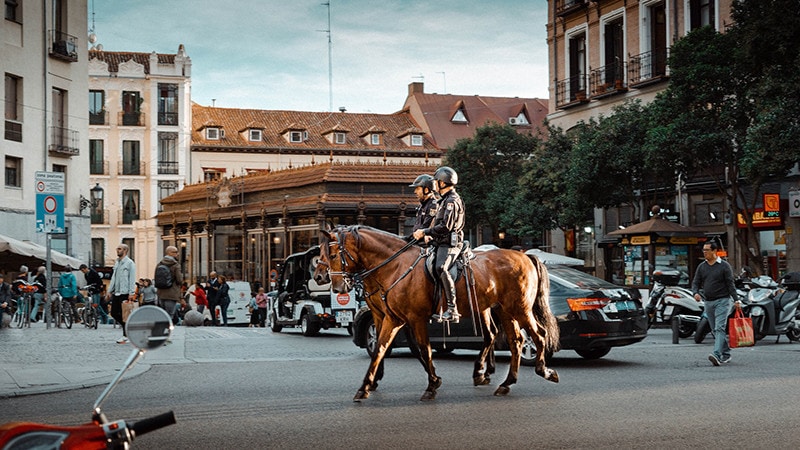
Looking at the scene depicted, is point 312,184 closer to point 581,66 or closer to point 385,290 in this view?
point 581,66

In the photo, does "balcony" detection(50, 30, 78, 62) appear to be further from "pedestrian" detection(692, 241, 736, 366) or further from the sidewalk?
"pedestrian" detection(692, 241, 736, 366)

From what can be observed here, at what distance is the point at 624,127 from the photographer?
34.9 meters

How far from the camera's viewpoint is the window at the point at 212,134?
7294cm

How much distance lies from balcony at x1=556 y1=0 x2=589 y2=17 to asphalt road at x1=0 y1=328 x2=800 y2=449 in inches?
1104

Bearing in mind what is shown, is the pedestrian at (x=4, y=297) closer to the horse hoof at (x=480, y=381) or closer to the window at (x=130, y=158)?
the horse hoof at (x=480, y=381)

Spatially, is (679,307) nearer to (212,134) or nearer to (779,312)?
(779,312)

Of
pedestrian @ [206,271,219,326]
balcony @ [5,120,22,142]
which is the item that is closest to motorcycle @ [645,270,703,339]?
pedestrian @ [206,271,219,326]

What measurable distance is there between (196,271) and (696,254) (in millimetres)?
24055

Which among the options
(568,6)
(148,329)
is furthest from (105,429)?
(568,6)

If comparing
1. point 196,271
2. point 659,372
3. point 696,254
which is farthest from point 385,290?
point 196,271

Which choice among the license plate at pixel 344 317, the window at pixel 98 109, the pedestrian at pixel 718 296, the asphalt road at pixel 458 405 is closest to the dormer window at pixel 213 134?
the window at pixel 98 109

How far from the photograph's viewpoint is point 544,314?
1306cm

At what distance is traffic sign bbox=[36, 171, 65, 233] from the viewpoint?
23.1 meters

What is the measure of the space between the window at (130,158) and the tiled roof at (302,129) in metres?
3.88
